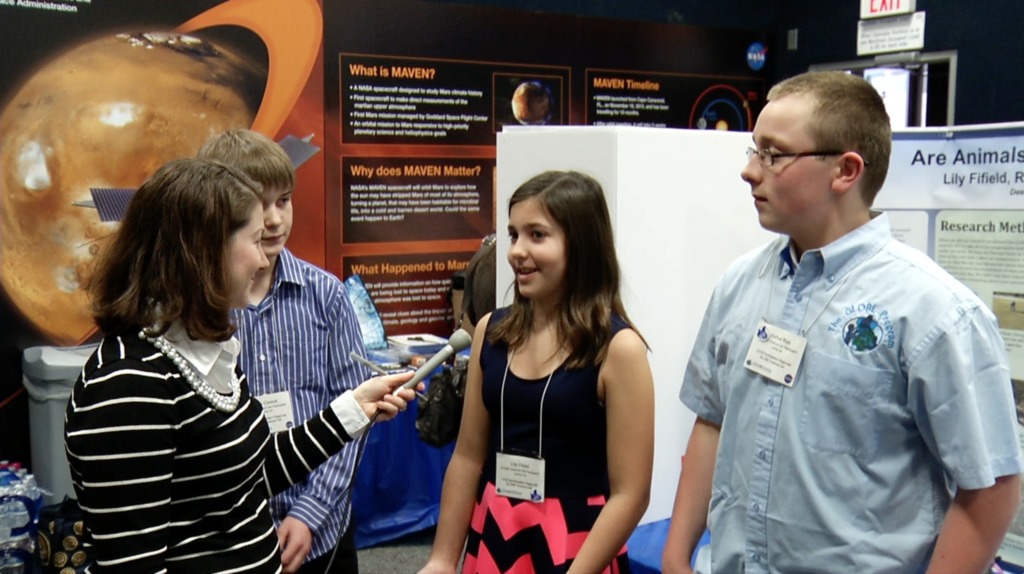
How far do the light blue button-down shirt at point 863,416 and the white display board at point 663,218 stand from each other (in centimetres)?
85

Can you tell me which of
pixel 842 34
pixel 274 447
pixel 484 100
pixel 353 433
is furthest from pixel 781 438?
pixel 842 34

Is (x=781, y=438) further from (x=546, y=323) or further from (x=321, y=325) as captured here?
(x=321, y=325)

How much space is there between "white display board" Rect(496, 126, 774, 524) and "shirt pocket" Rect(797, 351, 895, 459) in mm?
990

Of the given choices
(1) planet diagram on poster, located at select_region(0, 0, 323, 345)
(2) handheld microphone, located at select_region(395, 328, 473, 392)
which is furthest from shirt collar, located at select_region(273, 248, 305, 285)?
(1) planet diagram on poster, located at select_region(0, 0, 323, 345)

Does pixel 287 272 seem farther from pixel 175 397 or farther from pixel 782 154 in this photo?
pixel 782 154

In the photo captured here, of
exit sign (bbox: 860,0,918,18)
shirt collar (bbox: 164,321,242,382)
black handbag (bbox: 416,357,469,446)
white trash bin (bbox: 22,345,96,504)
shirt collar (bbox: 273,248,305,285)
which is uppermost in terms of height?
exit sign (bbox: 860,0,918,18)

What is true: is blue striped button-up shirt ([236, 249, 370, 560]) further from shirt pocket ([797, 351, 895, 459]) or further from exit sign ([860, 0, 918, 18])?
exit sign ([860, 0, 918, 18])

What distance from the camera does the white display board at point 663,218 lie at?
2404mm

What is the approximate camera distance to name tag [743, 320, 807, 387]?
1483mm

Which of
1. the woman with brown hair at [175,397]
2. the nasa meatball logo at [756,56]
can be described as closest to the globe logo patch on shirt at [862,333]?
the woman with brown hair at [175,397]

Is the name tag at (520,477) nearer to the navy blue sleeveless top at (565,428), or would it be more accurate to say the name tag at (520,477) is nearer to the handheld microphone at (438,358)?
the navy blue sleeveless top at (565,428)

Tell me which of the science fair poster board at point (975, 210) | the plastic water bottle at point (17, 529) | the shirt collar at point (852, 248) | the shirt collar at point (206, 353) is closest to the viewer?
the shirt collar at point (206, 353)

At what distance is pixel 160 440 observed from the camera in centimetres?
128

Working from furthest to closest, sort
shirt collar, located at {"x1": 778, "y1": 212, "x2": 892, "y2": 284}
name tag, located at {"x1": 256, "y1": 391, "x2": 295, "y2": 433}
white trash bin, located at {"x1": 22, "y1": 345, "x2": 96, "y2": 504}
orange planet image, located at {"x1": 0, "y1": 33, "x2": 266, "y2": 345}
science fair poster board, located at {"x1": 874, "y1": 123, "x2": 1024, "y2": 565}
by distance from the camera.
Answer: orange planet image, located at {"x1": 0, "y1": 33, "x2": 266, "y2": 345}
white trash bin, located at {"x1": 22, "y1": 345, "x2": 96, "y2": 504}
science fair poster board, located at {"x1": 874, "y1": 123, "x2": 1024, "y2": 565}
name tag, located at {"x1": 256, "y1": 391, "x2": 295, "y2": 433}
shirt collar, located at {"x1": 778, "y1": 212, "x2": 892, "y2": 284}
